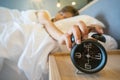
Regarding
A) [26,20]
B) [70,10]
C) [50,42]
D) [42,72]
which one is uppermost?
[70,10]

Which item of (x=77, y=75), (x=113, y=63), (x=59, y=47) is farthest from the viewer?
(x=59, y=47)

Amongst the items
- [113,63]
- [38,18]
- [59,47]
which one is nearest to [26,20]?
[38,18]

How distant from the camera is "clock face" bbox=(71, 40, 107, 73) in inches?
20.3

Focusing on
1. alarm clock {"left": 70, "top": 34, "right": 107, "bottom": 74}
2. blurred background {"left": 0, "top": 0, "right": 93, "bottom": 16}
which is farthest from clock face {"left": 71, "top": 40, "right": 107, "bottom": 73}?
blurred background {"left": 0, "top": 0, "right": 93, "bottom": 16}

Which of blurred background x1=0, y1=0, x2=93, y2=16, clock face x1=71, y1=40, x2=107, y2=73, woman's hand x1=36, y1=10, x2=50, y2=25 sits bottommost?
clock face x1=71, y1=40, x2=107, y2=73

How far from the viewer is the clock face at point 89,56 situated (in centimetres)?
52

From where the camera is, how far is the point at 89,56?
0.53m

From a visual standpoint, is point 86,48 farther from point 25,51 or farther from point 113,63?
point 25,51

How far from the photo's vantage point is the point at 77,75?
1.67 feet

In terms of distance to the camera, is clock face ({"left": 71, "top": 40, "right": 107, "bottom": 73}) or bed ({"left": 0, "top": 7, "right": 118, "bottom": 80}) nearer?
clock face ({"left": 71, "top": 40, "right": 107, "bottom": 73})


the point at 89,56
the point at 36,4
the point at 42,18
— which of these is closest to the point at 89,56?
the point at 89,56

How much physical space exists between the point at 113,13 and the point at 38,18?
437 millimetres

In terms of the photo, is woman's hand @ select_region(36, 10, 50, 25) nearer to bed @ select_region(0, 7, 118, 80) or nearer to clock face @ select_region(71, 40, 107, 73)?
bed @ select_region(0, 7, 118, 80)

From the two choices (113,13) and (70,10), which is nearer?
(113,13)
